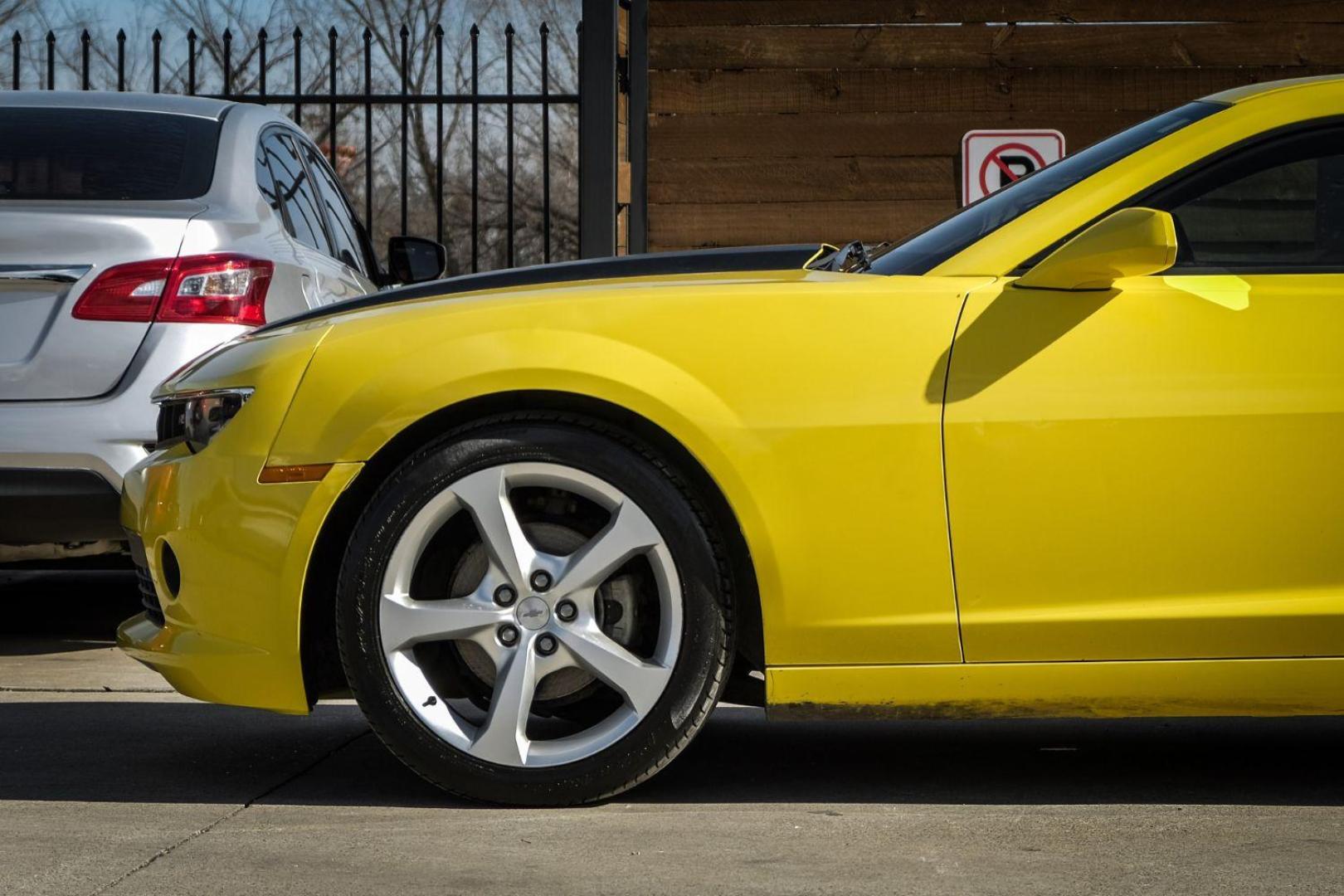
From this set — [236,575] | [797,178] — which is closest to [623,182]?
[797,178]

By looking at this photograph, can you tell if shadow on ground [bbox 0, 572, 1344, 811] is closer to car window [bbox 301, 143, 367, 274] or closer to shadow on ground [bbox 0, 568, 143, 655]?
shadow on ground [bbox 0, 568, 143, 655]

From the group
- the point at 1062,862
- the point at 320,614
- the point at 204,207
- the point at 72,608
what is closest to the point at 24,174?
the point at 204,207

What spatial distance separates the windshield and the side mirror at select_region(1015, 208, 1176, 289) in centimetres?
23

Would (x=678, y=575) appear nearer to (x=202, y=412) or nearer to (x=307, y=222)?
(x=202, y=412)

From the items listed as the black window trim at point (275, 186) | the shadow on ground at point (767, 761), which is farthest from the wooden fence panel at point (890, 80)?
the shadow on ground at point (767, 761)

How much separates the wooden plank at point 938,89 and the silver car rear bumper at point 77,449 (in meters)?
4.88

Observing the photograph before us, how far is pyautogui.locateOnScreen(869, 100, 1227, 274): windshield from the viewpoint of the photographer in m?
4.01

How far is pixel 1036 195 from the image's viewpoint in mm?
4133

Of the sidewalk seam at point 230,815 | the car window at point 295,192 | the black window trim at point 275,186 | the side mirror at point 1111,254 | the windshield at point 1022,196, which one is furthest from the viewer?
the car window at point 295,192

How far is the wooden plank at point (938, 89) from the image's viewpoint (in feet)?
32.3

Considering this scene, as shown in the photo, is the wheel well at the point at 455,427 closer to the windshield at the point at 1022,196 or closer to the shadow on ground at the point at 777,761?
the shadow on ground at the point at 777,761

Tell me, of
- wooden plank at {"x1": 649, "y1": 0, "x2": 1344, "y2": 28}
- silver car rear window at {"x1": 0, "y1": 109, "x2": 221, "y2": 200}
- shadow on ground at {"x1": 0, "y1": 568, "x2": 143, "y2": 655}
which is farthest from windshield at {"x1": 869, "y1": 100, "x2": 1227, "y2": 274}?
wooden plank at {"x1": 649, "y1": 0, "x2": 1344, "y2": 28}

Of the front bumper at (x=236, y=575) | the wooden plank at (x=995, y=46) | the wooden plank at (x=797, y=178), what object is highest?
the wooden plank at (x=995, y=46)

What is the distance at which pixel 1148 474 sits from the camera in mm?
3680
